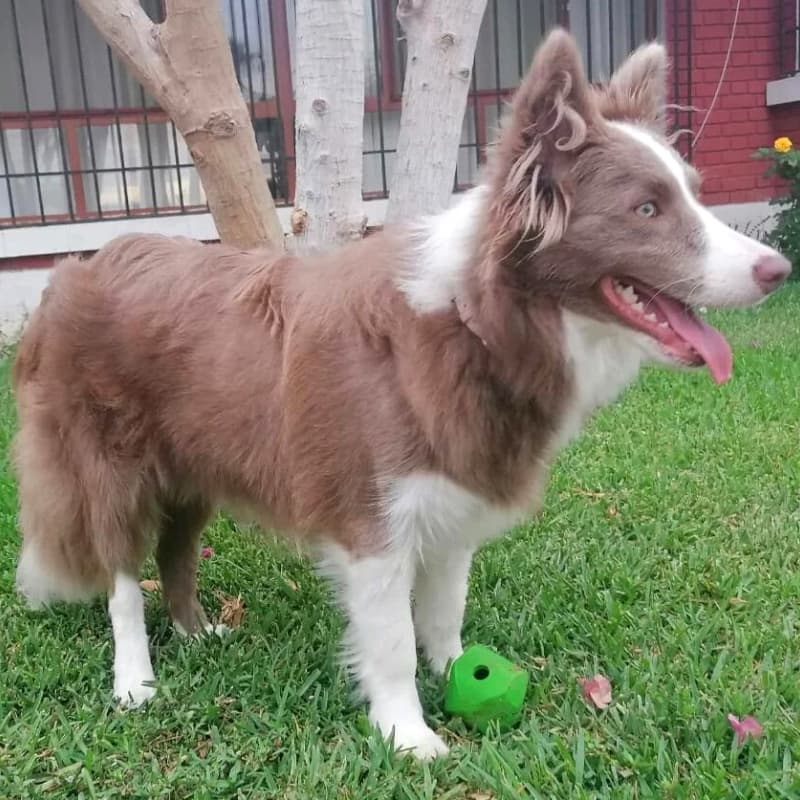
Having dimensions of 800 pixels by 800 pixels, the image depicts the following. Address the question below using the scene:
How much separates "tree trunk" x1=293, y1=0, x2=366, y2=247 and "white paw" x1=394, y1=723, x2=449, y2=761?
210 cm

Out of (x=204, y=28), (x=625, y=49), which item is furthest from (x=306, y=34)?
(x=625, y=49)

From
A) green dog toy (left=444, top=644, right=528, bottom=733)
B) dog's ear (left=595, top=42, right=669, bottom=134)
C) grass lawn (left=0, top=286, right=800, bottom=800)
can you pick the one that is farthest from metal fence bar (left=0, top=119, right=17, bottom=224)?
dog's ear (left=595, top=42, right=669, bottom=134)

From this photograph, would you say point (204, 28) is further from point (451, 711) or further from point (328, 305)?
point (451, 711)

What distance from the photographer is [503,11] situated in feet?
32.3

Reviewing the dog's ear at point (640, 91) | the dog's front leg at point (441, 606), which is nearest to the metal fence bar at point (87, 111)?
the dog's front leg at point (441, 606)

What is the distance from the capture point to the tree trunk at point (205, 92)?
12.5 feet

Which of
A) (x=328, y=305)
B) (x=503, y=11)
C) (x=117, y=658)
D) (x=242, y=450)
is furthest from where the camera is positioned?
(x=503, y=11)

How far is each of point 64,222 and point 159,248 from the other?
20.4 feet

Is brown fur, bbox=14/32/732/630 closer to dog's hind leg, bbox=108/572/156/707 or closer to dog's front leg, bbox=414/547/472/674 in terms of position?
dog's hind leg, bbox=108/572/156/707

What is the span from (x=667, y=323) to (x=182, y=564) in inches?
79.3

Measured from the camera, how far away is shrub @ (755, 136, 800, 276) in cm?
912

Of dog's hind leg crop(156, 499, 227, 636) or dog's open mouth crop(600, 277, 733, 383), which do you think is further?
dog's hind leg crop(156, 499, 227, 636)

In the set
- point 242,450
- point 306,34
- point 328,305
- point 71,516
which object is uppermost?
point 306,34

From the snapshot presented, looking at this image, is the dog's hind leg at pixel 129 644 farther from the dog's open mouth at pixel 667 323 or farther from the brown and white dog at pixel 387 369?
the dog's open mouth at pixel 667 323
